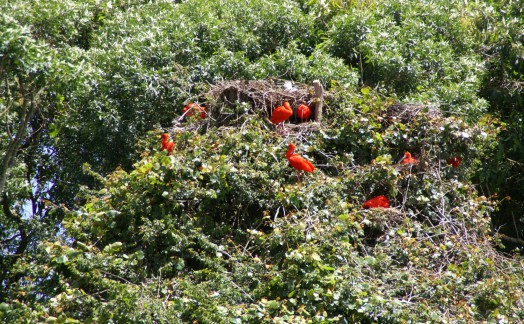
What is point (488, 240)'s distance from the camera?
8.07 meters

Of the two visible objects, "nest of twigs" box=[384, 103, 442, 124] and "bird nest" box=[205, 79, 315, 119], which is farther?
"bird nest" box=[205, 79, 315, 119]

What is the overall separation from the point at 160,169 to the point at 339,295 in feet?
6.75

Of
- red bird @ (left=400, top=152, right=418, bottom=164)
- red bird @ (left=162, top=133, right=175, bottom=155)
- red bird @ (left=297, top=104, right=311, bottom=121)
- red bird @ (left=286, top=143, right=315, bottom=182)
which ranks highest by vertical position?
red bird @ (left=162, top=133, right=175, bottom=155)

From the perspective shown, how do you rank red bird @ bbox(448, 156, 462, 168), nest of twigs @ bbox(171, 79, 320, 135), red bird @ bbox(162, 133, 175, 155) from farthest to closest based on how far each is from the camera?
nest of twigs @ bbox(171, 79, 320, 135) → red bird @ bbox(448, 156, 462, 168) → red bird @ bbox(162, 133, 175, 155)

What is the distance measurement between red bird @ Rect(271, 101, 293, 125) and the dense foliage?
11 centimetres

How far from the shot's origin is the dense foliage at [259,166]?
6.84 m

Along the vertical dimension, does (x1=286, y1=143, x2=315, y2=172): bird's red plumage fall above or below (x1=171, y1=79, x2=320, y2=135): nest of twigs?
below

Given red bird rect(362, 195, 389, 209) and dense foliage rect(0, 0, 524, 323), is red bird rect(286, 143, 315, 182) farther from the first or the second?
red bird rect(362, 195, 389, 209)

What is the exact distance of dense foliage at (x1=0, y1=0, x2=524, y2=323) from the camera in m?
6.84

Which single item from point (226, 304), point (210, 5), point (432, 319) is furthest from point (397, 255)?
point (210, 5)

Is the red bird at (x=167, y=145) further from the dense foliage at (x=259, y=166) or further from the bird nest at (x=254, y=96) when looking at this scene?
the bird nest at (x=254, y=96)

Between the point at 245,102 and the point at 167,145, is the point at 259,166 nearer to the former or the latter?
the point at 167,145

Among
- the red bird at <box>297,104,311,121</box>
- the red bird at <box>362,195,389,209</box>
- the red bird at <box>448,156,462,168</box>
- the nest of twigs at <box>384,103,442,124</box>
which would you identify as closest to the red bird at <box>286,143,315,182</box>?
the red bird at <box>362,195,389,209</box>

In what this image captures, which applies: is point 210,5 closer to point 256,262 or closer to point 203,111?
point 203,111
